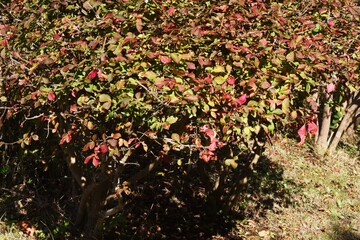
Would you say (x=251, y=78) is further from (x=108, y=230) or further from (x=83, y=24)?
(x=108, y=230)

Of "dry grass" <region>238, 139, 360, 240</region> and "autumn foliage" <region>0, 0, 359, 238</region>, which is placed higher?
"autumn foliage" <region>0, 0, 359, 238</region>

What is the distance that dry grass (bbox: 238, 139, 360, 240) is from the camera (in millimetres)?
5855

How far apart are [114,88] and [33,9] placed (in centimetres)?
121

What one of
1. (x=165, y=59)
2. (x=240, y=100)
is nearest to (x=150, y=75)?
(x=165, y=59)

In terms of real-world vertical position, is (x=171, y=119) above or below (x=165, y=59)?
below

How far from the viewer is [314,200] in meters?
6.60

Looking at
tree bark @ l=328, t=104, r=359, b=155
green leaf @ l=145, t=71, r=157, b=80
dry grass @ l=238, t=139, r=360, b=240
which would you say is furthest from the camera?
tree bark @ l=328, t=104, r=359, b=155

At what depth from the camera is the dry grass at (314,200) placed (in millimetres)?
5855

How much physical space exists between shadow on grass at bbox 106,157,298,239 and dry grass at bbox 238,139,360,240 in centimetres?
17

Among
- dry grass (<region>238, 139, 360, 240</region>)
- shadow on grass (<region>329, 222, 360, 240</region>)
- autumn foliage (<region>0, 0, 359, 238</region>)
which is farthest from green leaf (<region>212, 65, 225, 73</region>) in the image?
shadow on grass (<region>329, 222, 360, 240</region>)

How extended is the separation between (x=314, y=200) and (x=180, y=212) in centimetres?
195

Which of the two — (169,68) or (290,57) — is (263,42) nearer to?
(290,57)

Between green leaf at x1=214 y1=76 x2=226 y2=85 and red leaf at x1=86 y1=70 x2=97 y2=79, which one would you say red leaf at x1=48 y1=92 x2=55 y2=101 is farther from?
green leaf at x1=214 y1=76 x2=226 y2=85

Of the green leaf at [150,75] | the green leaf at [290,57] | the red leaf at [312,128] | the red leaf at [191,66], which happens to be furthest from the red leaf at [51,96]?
the red leaf at [312,128]
